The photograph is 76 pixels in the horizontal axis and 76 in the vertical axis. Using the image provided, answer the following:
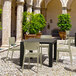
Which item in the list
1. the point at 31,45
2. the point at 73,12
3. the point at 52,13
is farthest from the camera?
the point at 52,13

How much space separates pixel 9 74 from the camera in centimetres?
349

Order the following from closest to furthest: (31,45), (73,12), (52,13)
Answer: (31,45)
(73,12)
(52,13)

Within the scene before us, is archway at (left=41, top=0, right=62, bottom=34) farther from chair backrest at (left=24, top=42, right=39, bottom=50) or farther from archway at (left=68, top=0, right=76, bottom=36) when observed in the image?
chair backrest at (left=24, top=42, right=39, bottom=50)

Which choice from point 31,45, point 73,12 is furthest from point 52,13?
point 31,45

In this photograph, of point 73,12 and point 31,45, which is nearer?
point 31,45

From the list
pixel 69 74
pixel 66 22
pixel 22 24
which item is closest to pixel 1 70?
pixel 69 74

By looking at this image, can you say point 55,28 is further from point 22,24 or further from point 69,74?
point 69,74

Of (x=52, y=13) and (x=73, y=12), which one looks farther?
(x=52, y=13)

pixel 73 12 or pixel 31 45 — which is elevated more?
pixel 73 12

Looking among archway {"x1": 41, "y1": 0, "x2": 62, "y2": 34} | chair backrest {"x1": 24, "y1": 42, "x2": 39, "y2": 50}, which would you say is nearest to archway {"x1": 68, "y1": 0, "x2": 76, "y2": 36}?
archway {"x1": 41, "y1": 0, "x2": 62, "y2": 34}

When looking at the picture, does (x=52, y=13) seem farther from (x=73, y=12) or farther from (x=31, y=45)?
(x=31, y=45)

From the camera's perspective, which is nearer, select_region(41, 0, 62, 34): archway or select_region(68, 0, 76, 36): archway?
A: select_region(68, 0, 76, 36): archway

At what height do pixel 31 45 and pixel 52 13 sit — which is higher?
pixel 52 13

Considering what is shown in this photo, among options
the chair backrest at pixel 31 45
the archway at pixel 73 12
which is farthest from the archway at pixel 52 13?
the chair backrest at pixel 31 45
